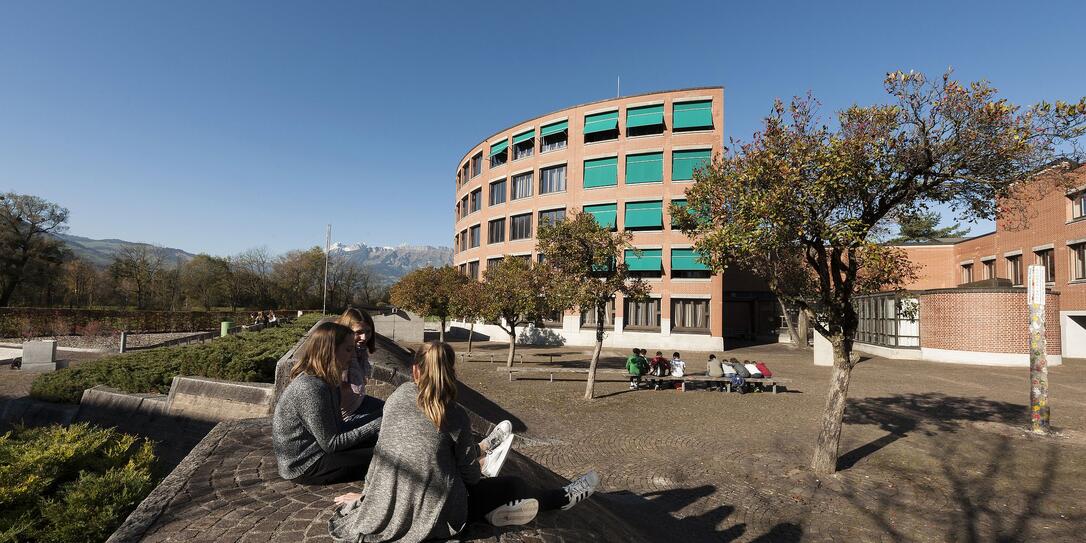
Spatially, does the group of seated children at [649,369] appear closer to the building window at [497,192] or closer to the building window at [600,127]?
the building window at [600,127]

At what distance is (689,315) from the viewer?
31.5 meters

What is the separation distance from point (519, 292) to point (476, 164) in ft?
97.6

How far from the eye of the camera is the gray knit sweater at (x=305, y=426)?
3.71m

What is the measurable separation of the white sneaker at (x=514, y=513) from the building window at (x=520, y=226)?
33461 mm

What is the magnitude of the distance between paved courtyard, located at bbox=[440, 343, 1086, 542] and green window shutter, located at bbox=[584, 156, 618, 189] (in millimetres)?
20912

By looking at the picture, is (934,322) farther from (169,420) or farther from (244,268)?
(244,268)

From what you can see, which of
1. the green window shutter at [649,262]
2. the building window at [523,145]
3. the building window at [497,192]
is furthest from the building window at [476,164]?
the green window shutter at [649,262]

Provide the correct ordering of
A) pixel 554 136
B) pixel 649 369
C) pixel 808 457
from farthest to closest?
pixel 554 136 < pixel 649 369 < pixel 808 457

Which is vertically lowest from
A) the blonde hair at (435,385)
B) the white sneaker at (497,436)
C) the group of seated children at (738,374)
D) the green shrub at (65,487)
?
the group of seated children at (738,374)

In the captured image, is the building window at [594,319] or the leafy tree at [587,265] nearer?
the leafy tree at [587,265]

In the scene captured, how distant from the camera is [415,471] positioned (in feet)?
9.64

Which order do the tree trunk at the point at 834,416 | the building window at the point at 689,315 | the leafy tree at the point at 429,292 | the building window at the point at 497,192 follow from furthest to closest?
the building window at the point at 497,192 → the building window at the point at 689,315 → the leafy tree at the point at 429,292 → the tree trunk at the point at 834,416

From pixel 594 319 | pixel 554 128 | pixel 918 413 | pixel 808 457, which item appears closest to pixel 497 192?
pixel 554 128

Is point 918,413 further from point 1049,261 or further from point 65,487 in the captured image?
point 1049,261
